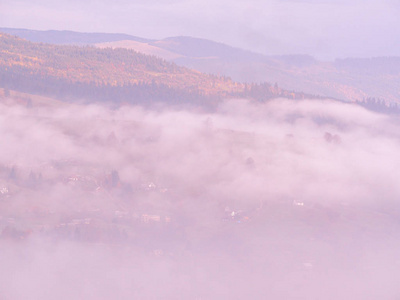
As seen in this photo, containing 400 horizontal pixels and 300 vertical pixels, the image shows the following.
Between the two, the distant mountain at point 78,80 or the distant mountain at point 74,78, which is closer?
the distant mountain at point 78,80

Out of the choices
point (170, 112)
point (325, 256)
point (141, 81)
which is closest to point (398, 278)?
point (325, 256)

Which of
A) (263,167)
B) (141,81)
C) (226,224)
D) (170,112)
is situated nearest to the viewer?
(226,224)

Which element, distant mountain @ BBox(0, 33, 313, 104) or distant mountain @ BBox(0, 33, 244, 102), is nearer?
distant mountain @ BBox(0, 33, 313, 104)

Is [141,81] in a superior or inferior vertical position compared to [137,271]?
superior

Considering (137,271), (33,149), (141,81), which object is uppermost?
(141,81)

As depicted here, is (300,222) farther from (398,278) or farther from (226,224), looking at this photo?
(398,278)

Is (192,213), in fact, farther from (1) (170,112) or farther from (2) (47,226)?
(1) (170,112)

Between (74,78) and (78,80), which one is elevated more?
(74,78)

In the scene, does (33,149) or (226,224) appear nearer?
(226,224)

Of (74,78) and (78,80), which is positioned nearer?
(78,80)

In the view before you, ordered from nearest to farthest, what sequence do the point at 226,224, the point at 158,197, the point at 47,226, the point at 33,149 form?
the point at 47,226, the point at 226,224, the point at 158,197, the point at 33,149
